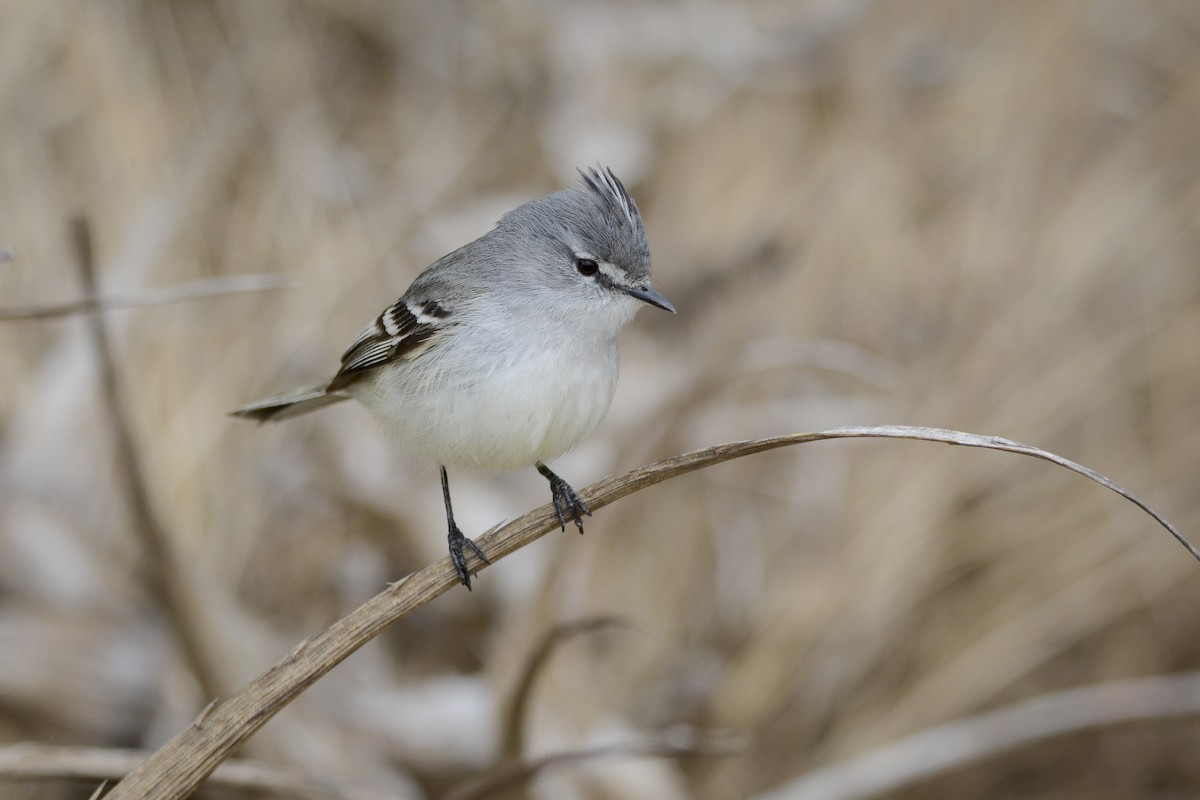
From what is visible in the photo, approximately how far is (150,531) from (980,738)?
2.02m

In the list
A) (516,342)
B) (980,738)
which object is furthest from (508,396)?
(980,738)

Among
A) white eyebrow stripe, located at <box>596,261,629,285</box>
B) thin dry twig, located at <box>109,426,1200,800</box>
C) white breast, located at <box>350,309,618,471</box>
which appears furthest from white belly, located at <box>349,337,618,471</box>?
thin dry twig, located at <box>109,426,1200,800</box>

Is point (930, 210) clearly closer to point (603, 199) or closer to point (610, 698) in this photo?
point (610, 698)

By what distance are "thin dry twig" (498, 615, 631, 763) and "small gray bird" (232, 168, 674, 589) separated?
176mm

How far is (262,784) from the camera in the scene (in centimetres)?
156

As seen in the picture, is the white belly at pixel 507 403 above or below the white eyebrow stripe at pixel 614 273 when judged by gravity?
below

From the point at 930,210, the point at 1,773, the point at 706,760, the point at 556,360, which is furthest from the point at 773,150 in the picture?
the point at 1,773

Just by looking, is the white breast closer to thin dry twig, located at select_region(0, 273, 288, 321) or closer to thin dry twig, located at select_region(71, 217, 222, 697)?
thin dry twig, located at select_region(0, 273, 288, 321)

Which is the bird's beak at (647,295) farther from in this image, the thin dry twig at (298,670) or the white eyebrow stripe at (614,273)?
the thin dry twig at (298,670)

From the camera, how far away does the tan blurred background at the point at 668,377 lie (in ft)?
9.03

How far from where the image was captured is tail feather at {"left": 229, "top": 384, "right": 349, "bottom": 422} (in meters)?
2.04

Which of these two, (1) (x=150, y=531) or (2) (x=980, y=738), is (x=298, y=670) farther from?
(2) (x=980, y=738)

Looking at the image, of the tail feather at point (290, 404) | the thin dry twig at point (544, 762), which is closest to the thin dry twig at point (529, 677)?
the thin dry twig at point (544, 762)

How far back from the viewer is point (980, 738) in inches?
104
